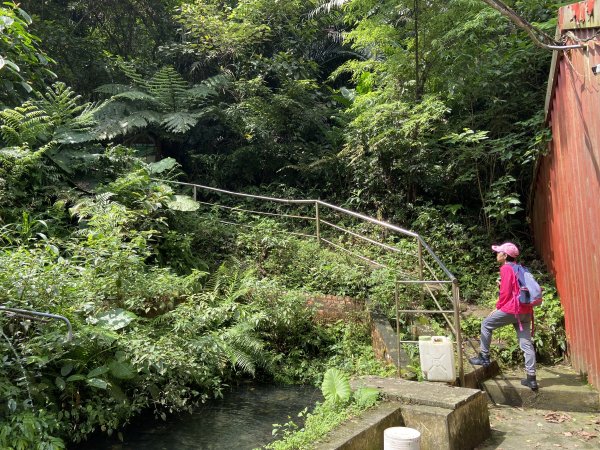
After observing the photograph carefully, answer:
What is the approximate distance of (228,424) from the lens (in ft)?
17.9

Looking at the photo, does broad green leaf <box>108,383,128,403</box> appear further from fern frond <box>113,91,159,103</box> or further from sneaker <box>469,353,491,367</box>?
fern frond <box>113,91,159,103</box>

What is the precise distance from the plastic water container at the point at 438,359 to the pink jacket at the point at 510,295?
0.92 metres

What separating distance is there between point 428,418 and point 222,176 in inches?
373

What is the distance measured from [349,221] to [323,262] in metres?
2.72

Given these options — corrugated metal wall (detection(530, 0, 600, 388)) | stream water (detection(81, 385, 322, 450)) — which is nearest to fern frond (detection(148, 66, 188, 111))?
stream water (detection(81, 385, 322, 450))

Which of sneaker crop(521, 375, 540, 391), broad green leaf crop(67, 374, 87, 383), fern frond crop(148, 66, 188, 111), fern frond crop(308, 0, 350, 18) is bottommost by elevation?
sneaker crop(521, 375, 540, 391)

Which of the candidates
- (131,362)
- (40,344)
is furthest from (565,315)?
(40,344)

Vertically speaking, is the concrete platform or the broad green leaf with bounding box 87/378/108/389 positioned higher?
the broad green leaf with bounding box 87/378/108/389

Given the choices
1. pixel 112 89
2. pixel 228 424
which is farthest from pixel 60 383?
pixel 112 89

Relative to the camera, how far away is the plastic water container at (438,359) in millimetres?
5301

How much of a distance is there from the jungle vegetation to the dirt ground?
125 cm

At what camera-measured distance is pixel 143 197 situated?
869cm

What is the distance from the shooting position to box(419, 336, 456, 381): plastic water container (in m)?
5.30

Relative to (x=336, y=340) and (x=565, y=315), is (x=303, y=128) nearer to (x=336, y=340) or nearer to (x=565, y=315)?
(x=336, y=340)
